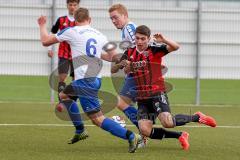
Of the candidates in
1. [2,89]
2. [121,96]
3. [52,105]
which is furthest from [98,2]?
[121,96]

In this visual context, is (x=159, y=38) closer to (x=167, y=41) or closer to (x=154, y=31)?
(x=167, y=41)

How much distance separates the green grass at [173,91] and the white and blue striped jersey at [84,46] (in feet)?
30.1

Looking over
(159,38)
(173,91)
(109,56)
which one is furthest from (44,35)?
(173,91)

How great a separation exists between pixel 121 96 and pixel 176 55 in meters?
12.3

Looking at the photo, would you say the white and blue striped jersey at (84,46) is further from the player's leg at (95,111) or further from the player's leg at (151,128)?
the player's leg at (151,128)

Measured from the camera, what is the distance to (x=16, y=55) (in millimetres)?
23422

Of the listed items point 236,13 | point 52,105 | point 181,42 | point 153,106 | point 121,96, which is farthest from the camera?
point 236,13

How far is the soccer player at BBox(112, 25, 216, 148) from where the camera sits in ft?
35.6

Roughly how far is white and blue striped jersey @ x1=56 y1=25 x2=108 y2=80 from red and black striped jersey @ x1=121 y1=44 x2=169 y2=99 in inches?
19.1

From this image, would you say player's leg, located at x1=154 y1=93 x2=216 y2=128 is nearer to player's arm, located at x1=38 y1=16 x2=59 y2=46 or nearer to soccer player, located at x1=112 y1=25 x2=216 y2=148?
soccer player, located at x1=112 y1=25 x2=216 y2=148

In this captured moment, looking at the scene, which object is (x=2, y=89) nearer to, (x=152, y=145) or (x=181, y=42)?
(x=181, y=42)

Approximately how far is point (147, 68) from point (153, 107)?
554 mm

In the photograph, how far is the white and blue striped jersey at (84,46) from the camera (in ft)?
34.8

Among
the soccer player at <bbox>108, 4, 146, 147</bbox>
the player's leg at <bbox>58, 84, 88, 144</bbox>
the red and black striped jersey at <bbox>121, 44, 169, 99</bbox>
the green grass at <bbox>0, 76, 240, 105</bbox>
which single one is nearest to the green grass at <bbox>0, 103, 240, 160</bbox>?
the player's leg at <bbox>58, 84, 88, 144</bbox>
